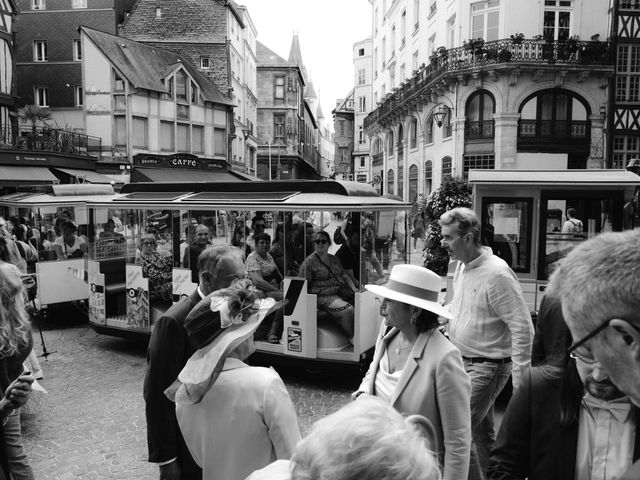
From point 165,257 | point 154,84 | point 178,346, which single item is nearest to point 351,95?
point 154,84

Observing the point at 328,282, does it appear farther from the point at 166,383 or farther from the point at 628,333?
the point at 628,333

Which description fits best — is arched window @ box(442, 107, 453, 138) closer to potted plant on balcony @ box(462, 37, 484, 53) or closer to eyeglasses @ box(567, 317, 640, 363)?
potted plant on balcony @ box(462, 37, 484, 53)

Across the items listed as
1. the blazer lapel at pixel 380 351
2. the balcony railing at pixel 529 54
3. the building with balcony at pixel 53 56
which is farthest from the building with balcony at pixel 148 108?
the blazer lapel at pixel 380 351

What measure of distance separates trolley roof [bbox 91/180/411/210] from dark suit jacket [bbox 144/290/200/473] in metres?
4.10

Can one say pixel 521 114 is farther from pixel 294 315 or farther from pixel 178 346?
pixel 178 346

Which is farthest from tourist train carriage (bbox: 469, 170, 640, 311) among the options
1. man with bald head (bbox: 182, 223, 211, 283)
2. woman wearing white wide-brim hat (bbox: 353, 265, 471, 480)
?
woman wearing white wide-brim hat (bbox: 353, 265, 471, 480)

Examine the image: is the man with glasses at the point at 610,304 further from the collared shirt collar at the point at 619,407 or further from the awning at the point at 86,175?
the awning at the point at 86,175

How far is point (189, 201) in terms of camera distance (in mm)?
8289

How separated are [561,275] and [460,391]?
4.99 feet

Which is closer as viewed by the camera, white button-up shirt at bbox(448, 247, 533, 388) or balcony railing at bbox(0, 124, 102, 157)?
white button-up shirt at bbox(448, 247, 533, 388)

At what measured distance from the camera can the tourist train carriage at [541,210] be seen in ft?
24.2

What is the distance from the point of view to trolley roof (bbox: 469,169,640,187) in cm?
728

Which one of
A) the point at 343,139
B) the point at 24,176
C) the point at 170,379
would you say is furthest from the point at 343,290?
the point at 343,139

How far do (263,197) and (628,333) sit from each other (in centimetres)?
681
